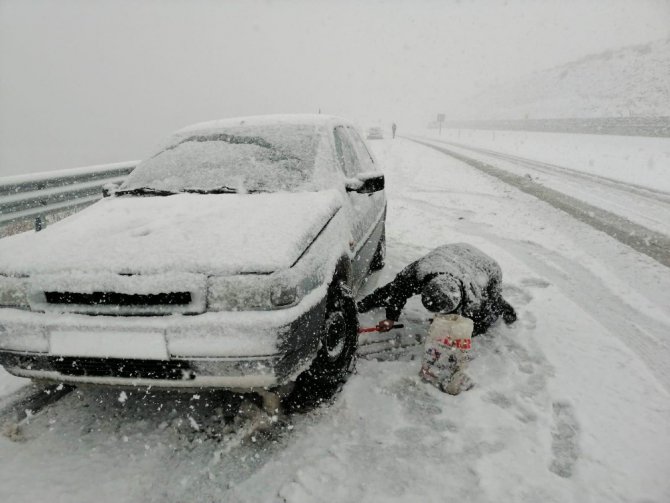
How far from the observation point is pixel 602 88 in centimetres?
4700

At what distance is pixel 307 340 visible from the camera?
217 cm

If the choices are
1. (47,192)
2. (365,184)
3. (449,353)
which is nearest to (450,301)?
(449,353)

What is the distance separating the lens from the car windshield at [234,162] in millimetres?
3061

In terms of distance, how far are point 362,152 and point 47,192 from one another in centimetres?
391

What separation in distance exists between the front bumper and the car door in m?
1.26

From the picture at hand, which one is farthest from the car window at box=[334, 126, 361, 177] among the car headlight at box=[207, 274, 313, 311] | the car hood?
the car headlight at box=[207, 274, 313, 311]

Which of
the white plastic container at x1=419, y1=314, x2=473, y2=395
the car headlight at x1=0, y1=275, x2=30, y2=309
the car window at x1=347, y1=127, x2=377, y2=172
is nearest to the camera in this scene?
the car headlight at x1=0, y1=275, x2=30, y2=309

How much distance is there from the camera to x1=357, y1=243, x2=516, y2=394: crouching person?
2.69 metres

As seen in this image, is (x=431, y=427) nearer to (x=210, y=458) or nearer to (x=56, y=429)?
(x=210, y=458)

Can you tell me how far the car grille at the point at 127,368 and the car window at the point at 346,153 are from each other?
2038 mm

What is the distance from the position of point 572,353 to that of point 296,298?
2.36 m

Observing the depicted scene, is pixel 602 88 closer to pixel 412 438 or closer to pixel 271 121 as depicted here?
pixel 271 121

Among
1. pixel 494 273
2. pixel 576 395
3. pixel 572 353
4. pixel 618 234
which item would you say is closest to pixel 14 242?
pixel 494 273

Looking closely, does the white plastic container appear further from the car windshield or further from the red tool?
the car windshield
